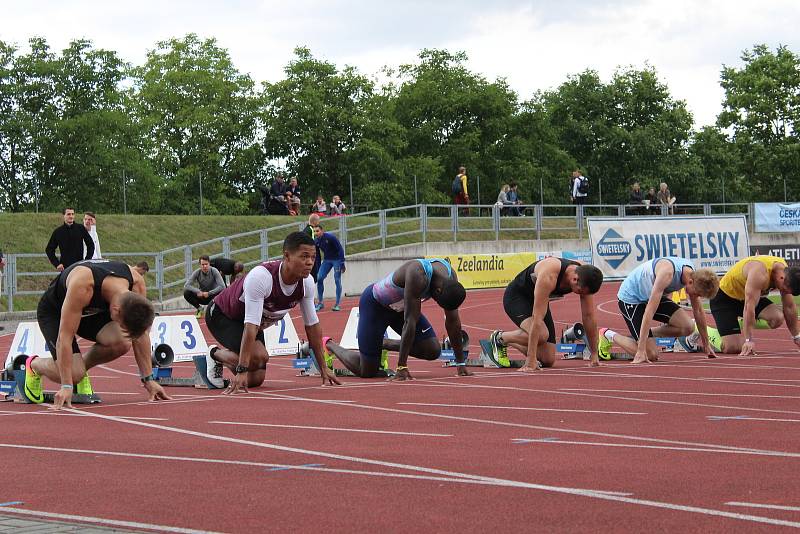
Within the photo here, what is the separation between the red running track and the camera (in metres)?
5.36

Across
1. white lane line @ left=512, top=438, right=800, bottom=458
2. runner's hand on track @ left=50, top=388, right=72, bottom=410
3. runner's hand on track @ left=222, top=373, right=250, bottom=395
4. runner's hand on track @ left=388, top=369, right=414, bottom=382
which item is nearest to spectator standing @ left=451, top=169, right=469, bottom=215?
runner's hand on track @ left=388, top=369, right=414, bottom=382

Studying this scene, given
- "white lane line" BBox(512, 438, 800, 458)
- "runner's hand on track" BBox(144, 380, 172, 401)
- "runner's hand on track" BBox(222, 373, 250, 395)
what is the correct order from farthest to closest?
"runner's hand on track" BBox(222, 373, 250, 395)
"runner's hand on track" BBox(144, 380, 172, 401)
"white lane line" BBox(512, 438, 800, 458)

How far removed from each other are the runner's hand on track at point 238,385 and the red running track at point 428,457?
0.13 meters

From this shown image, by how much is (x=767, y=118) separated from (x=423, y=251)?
40102mm

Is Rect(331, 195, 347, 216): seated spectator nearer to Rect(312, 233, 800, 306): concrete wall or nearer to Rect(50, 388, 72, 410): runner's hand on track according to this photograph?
Rect(312, 233, 800, 306): concrete wall

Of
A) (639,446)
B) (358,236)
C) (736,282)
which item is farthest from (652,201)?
(639,446)

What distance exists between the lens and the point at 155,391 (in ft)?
34.7

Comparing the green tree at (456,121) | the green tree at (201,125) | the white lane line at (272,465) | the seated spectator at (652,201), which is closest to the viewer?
the white lane line at (272,465)

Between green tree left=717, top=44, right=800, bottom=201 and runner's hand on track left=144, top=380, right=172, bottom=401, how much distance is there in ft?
200

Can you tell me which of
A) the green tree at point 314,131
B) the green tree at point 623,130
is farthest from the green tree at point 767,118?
the green tree at point 314,131

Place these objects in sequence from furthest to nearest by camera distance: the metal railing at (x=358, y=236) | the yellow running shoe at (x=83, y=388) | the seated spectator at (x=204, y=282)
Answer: the metal railing at (x=358, y=236) < the seated spectator at (x=204, y=282) < the yellow running shoe at (x=83, y=388)

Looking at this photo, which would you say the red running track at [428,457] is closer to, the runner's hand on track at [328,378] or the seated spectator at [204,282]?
the runner's hand on track at [328,378]

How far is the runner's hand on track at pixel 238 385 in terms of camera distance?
11.0m

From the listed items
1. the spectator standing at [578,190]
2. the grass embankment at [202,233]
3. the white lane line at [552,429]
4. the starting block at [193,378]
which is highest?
the spectator standing at [578,190]
